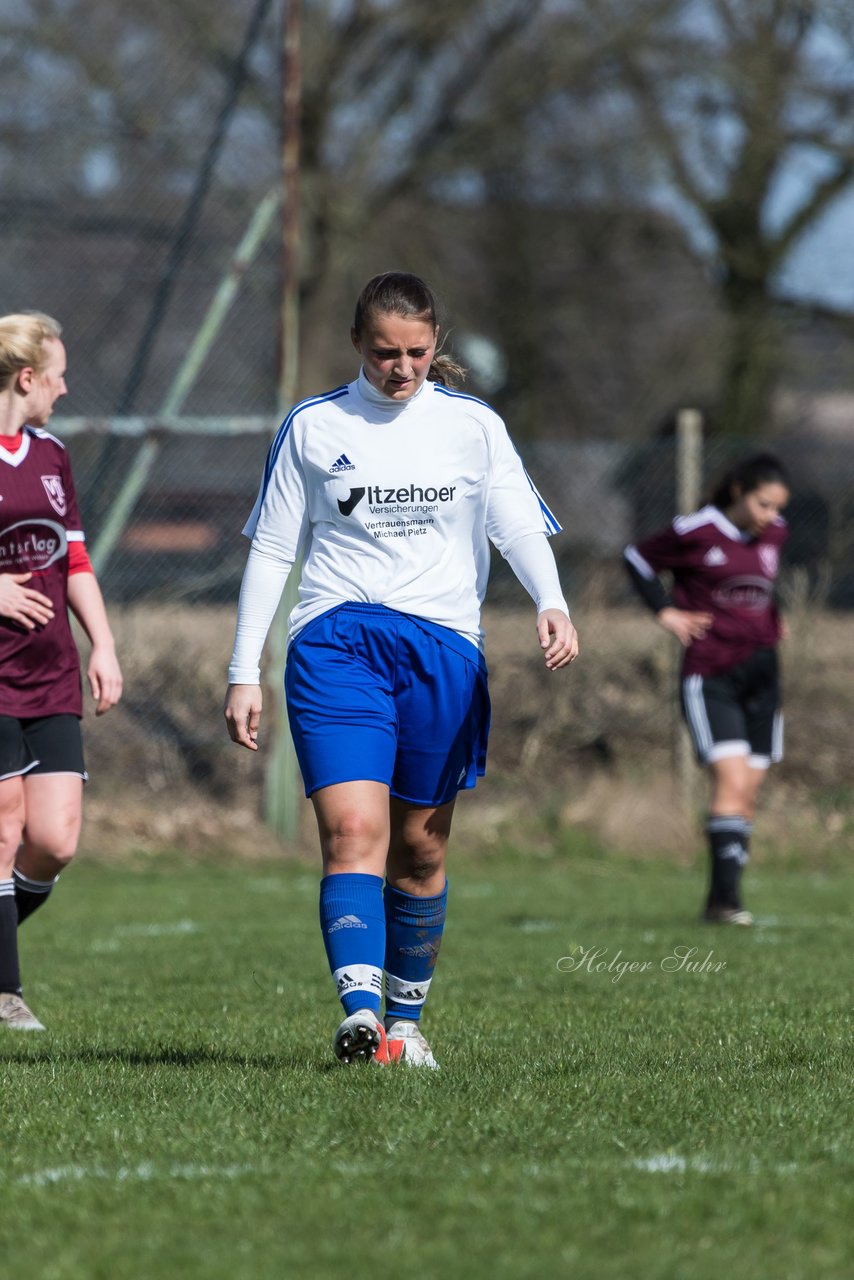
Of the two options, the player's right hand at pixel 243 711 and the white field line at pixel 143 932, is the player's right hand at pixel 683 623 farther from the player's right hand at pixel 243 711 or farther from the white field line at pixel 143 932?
the player's right hand at pixel 243 711

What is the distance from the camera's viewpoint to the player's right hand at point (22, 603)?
5684 millimetres

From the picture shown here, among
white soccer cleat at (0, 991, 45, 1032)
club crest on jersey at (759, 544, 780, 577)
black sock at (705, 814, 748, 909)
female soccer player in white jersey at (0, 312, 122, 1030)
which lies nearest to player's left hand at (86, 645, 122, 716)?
female soccer player in white jersey at (0, 312, 122, 1030)

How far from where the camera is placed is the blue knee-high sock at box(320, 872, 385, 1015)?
452 cm

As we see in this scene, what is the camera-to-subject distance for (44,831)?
5867 mm

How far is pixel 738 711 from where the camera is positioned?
29.9 feet

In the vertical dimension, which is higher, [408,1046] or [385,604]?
[385,604]

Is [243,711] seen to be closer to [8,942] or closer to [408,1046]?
[408,1046]

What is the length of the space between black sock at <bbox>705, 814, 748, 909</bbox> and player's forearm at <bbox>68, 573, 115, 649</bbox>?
3.81 m

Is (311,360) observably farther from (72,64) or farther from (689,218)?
(72,64)

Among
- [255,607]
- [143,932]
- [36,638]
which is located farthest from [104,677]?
[143,932]

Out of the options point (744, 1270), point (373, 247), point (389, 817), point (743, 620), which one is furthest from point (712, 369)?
point (744, 1270)

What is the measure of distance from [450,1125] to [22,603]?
2.54 meters

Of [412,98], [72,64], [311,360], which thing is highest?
[412,98]

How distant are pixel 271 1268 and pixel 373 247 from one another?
21.1 m
